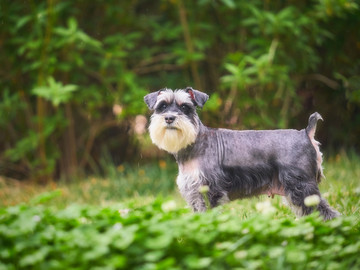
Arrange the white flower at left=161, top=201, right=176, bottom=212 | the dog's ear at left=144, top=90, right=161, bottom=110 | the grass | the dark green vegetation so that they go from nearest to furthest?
1. the white flower at left=161, top=201, right=176, bottom=212
2. the dog's ear at left=144, top=90, right=161, bottom=110
3. the grass
4. the dark green vegetation

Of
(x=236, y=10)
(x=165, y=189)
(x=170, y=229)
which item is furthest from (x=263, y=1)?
(x=170, y=229)

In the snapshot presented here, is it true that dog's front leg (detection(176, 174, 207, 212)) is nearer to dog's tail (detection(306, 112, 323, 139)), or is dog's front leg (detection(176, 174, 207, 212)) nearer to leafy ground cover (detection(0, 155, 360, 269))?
leafy ground cover (detection(0, 155, 360, 269))

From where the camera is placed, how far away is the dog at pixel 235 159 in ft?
12.9

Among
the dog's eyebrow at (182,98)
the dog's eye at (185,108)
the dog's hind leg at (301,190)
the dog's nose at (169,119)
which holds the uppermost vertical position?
the dog's eyebrow at (182,98)

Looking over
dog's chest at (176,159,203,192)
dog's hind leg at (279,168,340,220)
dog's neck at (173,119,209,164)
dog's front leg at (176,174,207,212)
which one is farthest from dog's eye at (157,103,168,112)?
dog's hind leg at (279,168,340,220)

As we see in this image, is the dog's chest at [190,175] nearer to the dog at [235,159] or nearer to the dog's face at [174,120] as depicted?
the dog at [235,159]

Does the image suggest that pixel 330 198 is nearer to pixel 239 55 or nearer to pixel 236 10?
pixel 239 55

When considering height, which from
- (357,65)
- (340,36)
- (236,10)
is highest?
Answer: (236,10)

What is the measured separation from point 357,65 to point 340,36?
0.53 metres

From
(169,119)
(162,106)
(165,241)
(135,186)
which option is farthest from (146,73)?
(165,241)

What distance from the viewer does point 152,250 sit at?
3082 mm

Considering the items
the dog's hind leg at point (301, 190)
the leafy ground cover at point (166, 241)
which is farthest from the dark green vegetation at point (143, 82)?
the leafy ground cover at point (166, 241)

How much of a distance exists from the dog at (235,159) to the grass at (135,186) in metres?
1.00

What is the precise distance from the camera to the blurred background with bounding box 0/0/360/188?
21.1 feet
